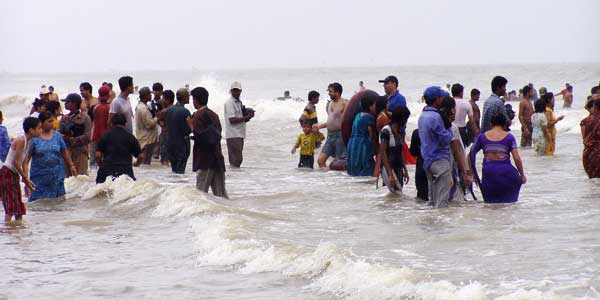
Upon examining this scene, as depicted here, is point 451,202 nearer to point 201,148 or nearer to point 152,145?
point 201,148

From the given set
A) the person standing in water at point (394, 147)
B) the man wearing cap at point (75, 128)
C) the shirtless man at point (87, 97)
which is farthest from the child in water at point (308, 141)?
the person standing in water at point (394, 147)

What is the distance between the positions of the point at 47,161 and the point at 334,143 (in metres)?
6.09

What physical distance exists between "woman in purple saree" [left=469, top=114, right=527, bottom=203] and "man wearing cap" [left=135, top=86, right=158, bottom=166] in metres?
7.49

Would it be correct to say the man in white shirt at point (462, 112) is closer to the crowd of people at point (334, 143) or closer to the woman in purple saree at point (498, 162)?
A: the crowd of people at point (334, 143)

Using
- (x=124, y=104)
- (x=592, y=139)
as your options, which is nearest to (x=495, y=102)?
(x=592, y=139)

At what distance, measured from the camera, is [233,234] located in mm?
10609

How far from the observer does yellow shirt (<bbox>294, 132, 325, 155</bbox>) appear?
17.9m

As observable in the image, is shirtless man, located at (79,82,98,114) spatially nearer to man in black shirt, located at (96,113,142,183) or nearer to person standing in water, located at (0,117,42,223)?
man in black shirt, located at (96,113,142,183)

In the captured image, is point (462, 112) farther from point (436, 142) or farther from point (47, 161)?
point (47, 161)

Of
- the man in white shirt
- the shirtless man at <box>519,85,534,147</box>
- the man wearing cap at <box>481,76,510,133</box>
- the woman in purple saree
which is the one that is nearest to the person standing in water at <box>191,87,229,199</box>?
the woman in purple saree

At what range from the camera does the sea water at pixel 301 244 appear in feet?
26.4

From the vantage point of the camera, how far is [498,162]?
11500 mm

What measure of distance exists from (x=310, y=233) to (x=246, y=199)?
3.43 m

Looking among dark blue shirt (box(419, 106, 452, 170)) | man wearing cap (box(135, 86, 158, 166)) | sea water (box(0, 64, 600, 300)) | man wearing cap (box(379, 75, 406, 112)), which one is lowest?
sea water (box(0, 64, 600, 300))
